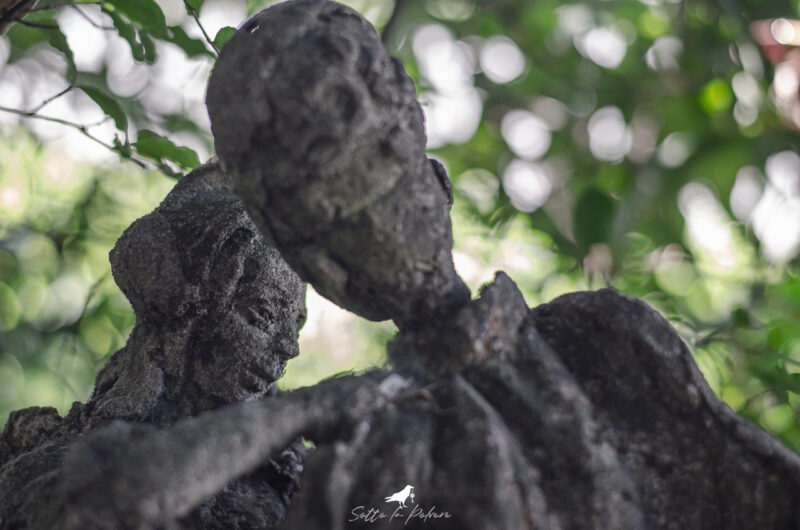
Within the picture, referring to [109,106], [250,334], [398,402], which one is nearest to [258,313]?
[250,334]

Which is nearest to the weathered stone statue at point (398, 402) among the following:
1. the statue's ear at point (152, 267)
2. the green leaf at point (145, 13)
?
the statue's ear at point (152, 267)

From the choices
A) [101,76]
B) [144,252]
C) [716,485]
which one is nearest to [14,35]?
[101,76]

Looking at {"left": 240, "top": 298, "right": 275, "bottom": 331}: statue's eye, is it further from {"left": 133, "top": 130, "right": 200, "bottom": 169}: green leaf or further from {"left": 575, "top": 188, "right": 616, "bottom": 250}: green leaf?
{"left": 575, "top": 188, "right": 616, "bottom": 250}: green leaf

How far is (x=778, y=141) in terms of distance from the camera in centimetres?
181

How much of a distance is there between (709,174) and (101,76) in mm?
1888

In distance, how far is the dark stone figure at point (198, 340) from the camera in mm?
696

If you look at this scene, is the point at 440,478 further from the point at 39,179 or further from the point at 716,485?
the point at 39,179

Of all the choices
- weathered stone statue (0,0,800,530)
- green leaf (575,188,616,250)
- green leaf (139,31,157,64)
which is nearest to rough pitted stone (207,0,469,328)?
weathered stone statue (0,0,800,530)

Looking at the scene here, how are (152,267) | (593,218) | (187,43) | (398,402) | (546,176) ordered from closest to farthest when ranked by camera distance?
(398,402), (152,267), (187,43), (593,218), (546,176)

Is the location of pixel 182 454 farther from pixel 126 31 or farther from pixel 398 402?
pixel 126 31

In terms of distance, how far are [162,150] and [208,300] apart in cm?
25

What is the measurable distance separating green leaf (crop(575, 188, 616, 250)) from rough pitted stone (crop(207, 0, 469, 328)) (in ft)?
3.14

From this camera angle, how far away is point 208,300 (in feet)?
2.39

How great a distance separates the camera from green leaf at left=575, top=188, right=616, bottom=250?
4.91 feet
